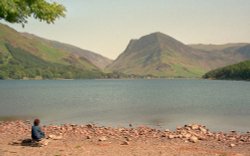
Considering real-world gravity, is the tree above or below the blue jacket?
above

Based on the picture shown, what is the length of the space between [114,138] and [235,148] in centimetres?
1015

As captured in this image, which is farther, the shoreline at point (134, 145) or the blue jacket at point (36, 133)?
the blue jacket at point (36, 133)

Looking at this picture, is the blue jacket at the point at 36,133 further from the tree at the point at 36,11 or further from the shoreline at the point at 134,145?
the tree at the point at 36,11

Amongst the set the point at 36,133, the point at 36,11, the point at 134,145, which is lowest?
the point at 134,145

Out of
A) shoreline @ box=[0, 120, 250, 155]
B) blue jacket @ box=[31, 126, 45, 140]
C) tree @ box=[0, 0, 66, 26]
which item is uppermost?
tree @ box=[0, 0, 66, 26]

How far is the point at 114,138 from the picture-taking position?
110 ft

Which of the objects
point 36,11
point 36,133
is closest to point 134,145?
point 36,133

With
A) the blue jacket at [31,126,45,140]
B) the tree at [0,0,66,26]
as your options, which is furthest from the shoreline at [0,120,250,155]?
the tree at [0,0,66,26]

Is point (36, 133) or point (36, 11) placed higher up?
point (36, 11)

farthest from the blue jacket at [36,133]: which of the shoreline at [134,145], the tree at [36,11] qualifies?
the tree at [36,11]

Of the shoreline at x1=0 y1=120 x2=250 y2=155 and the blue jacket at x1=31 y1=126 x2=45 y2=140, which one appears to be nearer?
the shoreline at x1=0 y1=120 x2=250 y2=155

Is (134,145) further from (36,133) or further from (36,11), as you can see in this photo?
(36,11)

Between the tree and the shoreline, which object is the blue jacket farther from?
the tree

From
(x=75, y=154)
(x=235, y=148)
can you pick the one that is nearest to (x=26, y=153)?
(x=75, y=154)
